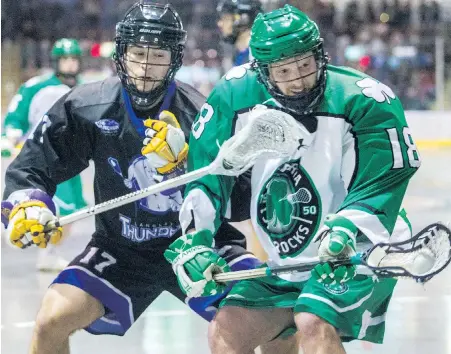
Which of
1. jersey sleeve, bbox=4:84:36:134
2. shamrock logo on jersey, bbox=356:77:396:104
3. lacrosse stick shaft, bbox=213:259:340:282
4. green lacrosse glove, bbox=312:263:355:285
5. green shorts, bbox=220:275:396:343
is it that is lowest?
jersey sleeve, bbox=4:84:36:134

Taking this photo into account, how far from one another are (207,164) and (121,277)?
567 mm

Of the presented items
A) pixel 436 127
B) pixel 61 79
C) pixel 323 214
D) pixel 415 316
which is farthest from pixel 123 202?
pixel 436 127

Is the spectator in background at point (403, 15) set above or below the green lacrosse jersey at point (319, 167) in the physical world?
below

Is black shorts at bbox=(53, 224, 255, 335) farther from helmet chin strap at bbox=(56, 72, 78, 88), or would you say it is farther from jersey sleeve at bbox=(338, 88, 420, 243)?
helmet chin strap at bbox=(56, 72, 78, 88)

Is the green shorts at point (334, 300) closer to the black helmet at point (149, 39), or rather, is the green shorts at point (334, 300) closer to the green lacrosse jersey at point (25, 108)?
A: the black helmet at point (149, 39)

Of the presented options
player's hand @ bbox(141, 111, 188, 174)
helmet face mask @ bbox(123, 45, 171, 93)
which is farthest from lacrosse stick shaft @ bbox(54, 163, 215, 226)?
helmet face mask @ bbox(123, 45, 171, 93)

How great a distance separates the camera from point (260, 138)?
8.46ft

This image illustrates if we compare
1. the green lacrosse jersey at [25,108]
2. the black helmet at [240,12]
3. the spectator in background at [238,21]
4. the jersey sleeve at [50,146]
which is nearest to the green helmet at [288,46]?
the jersey sleeve at [50,146]

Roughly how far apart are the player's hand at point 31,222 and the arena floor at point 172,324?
1.19 meters

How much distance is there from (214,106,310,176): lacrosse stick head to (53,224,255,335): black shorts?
502 millimetres

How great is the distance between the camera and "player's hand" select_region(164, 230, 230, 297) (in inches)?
98.8

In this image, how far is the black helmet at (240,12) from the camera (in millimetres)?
5449

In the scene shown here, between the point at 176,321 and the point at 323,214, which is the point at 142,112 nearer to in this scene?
the point at 323,214

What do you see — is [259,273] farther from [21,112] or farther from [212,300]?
[21,112]
